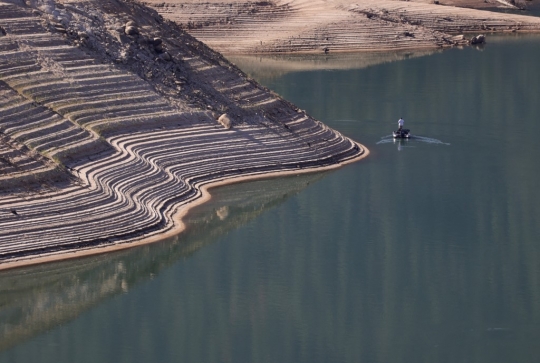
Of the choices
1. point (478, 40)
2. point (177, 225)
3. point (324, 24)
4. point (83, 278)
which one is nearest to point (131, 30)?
point (177, 225)

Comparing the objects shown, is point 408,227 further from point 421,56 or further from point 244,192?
point 421,56

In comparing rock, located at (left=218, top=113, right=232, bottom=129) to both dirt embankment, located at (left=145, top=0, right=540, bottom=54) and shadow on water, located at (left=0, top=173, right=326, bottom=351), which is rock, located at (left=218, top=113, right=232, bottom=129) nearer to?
shadow on water, located at (left=0, top=173, right=326, bottom=351)

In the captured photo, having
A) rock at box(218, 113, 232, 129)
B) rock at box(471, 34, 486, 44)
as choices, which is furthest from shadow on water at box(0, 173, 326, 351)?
rock at box(471, 34, 486, 44)

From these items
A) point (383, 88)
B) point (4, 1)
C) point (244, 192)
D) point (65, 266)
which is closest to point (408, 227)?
point (244, 192)

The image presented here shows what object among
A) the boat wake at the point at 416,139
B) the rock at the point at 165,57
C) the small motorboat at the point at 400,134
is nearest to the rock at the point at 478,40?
the boat wake at the point at 416,139

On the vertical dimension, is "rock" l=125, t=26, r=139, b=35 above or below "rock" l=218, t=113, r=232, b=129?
above

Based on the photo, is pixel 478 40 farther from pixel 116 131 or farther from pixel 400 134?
pixel 116 131

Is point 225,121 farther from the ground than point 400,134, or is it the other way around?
point 225,121
